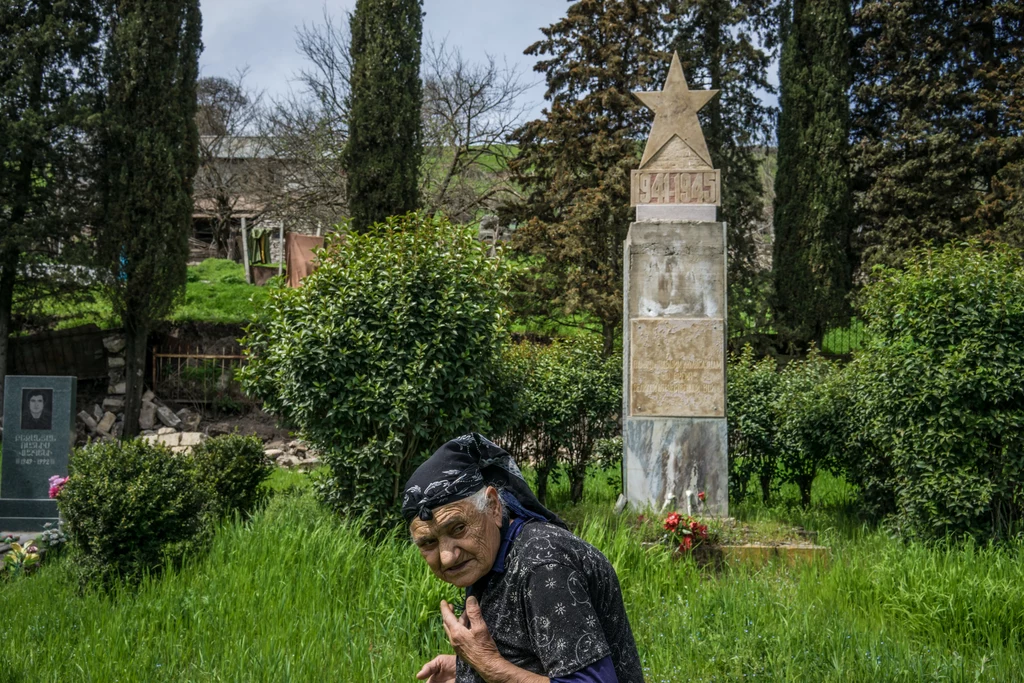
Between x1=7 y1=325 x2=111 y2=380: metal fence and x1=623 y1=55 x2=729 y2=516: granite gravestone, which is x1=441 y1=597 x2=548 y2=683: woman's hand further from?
x1=7 y1=325 x2=111 y2=380: metal fence

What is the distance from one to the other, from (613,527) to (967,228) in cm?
1382

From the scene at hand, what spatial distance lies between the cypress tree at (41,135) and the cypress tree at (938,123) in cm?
1664

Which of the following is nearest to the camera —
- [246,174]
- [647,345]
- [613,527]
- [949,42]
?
[613,527]

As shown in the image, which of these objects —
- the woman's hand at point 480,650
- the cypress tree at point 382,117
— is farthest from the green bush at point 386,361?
the cypress tree at point 382,117

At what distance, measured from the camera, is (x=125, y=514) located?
5.99 m

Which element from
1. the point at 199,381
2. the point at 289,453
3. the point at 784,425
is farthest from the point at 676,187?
the point at 199,381

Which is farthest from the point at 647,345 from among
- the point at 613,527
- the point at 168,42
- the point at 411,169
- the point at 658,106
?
the point at 168,42

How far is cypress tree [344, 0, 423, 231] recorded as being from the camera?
1694 centimetres

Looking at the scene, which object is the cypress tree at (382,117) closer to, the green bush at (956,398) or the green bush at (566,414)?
the green bush at (566,414)

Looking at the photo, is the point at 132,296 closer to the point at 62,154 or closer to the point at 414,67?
the point at 62,154

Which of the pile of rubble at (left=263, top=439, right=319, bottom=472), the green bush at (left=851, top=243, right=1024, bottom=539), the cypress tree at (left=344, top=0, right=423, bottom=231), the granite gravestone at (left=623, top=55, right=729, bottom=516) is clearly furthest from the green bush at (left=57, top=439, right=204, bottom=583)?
the cypress tree at (left=344, top=0, right=423, bottom=231)

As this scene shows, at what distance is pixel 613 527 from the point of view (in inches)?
294

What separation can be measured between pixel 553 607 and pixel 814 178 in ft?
60.6

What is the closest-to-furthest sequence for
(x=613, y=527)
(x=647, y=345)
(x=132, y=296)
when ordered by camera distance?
1. (x=613, y=527)
2. (x=647, y=345)
3. (x=132, y=296)
